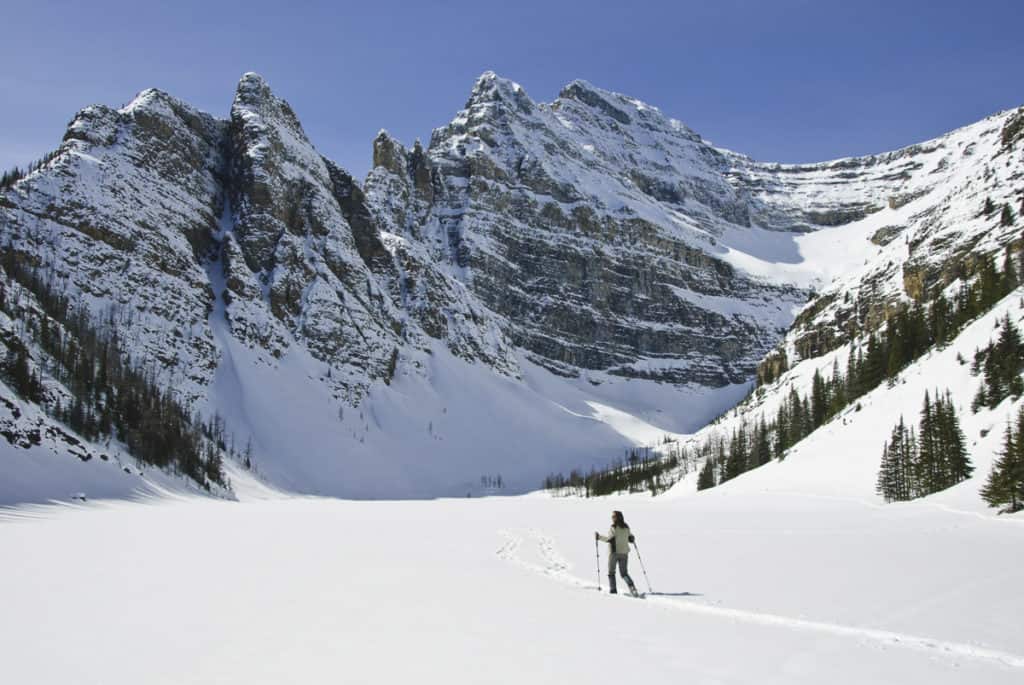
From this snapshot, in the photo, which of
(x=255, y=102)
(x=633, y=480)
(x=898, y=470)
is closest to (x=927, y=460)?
(x=898, y=470)

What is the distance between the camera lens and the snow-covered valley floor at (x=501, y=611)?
352 inches

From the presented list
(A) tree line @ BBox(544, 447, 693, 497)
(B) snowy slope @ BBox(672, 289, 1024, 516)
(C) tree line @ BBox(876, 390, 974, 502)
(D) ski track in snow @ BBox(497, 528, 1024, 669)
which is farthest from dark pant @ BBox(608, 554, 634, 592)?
(A) tree line @ BBox(544, 447, 693, 497)

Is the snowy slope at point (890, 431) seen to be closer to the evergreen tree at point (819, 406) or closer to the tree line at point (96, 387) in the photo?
the evergreen tree at point (819, 406)

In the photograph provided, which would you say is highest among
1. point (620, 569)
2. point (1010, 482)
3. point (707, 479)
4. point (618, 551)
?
point (1010, 482)

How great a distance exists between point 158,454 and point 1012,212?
12154 centimetres

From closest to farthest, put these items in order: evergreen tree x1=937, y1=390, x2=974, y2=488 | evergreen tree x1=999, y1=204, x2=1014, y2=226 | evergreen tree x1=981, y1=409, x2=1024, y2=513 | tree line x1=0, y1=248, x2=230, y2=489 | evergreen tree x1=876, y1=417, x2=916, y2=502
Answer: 1. evergreen tree x1=981, y1=409, x2=1024, y2=513
2. evergreen tree x1=937, y1=390, x2=974, y2=488
3. evergreen tree x1=876, y1=417, x2=916, y2=502
4. tree line x1=0, y1=248, x2=230, y2=489
5. evergreen tree x1=999, y1=204, x2=1014, y2=226

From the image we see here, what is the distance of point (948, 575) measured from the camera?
1593 centimetres

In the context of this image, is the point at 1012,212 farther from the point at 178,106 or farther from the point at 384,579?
the point at 178,106

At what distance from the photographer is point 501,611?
1298 centimetres

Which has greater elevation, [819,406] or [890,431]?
[819,406]

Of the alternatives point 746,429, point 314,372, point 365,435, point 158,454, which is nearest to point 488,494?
point 365,435

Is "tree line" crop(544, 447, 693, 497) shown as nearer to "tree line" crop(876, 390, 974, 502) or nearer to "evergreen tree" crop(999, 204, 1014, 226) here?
"evergreen tree" crop(999, 204, 1014, 226)

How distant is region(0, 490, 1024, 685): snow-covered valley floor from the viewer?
8945 mm

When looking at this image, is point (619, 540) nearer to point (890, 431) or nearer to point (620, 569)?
point (620, 569)
